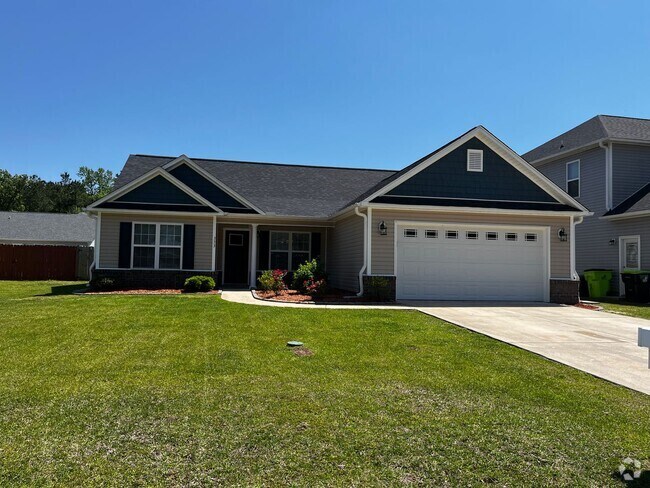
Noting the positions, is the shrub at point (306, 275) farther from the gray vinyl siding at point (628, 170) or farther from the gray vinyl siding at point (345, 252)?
the gray vinyl siding at point (628, 170)

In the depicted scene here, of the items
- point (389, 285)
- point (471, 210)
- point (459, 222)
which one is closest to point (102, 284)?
point (389, 285)

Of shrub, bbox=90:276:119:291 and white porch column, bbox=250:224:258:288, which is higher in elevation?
white porch column, bbox=250:224:258:288

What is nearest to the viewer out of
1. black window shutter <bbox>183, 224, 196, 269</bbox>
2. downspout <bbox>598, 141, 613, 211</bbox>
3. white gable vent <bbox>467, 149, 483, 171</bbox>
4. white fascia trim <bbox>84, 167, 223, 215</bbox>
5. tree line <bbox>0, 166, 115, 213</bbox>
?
white gable vent <bbox>467, 149, 483, 171</bbox>

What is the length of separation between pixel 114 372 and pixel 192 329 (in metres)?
2.90

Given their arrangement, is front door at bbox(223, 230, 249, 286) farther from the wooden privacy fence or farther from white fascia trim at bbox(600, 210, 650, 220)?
white fascia trim at bbox(600, 210, 650, 220)

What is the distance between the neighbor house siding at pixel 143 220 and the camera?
16.2 m

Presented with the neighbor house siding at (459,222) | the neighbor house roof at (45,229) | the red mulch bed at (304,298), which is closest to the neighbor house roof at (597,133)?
the neighbor house siding at (459,222)

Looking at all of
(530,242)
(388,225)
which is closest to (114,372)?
(388,225)

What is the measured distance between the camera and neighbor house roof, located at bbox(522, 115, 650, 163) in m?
19.3

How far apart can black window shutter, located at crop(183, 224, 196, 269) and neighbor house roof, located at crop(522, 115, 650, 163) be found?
16.6m

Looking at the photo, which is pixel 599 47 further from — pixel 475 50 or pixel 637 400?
pixel 637 400

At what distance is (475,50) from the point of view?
13172mm

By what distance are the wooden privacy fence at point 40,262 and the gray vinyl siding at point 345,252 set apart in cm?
1342

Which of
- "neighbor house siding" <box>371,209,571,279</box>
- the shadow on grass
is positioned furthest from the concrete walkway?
the shadow on grass
